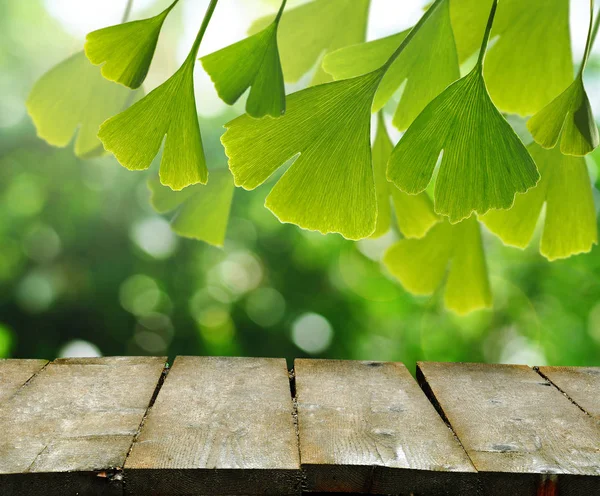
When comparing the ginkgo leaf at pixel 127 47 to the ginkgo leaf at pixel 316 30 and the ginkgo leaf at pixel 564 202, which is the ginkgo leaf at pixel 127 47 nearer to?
the ginkgo leaf at pixel 316 30

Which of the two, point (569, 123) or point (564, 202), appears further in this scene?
point (564, 202)

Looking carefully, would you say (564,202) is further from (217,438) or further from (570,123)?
(217,438)

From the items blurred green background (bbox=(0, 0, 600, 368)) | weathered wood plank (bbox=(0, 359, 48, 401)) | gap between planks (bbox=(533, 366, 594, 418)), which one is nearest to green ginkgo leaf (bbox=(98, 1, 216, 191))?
weathered wood plank (bbox=(0, 359, 48, 401))

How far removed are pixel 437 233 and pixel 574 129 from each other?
36cm

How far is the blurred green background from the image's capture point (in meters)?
2.17

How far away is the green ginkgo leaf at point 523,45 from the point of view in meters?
0.74

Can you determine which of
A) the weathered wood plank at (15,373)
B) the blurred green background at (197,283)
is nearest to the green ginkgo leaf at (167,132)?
the weathered wood plank at (15,373)

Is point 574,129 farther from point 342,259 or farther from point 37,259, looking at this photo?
point 37,259

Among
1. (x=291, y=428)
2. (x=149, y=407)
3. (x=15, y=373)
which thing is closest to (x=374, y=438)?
(x=291, y=428)

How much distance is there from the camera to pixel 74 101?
2.79ft

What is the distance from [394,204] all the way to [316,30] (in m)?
0.23

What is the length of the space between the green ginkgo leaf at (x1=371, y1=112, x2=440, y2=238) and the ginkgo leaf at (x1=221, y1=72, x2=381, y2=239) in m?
0.24

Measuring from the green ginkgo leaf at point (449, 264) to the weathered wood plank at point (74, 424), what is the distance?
38 centimetres

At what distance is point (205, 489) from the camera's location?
654mm
